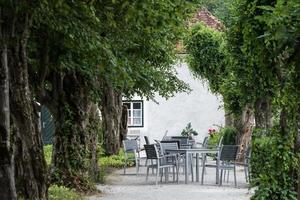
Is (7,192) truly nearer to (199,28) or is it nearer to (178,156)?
(178,156)

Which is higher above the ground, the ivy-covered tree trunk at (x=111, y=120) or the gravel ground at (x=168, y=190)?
the ivy-covered tree trunk at (x=111, y=120)

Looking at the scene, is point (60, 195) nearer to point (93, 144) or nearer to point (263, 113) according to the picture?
point (93, 144)

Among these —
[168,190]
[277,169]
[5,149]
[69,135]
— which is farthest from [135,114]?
[5,149]

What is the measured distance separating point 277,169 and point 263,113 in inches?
215

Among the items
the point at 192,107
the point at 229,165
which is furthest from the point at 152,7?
the point at 192,107

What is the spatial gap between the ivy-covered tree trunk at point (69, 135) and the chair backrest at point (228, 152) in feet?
12.7

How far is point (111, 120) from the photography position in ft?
91.6

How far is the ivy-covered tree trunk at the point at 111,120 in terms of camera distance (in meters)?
27.6

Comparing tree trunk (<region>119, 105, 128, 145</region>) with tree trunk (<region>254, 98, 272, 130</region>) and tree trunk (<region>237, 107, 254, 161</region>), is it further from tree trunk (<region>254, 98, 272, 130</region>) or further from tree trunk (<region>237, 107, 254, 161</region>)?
tree trunk (<region>254, 98, 272, 130</region>)

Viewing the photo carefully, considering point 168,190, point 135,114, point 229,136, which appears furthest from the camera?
point 135,114

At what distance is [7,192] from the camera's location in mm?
8680

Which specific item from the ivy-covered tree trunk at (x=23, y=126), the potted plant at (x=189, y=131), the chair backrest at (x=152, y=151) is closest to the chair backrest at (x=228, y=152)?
the chair backrest at (x=152, y=151)

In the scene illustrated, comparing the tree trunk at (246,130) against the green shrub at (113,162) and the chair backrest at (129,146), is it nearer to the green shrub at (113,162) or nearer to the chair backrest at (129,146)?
the green shrub at (113,162)

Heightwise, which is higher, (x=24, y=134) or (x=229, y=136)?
(x=229, y=136)
